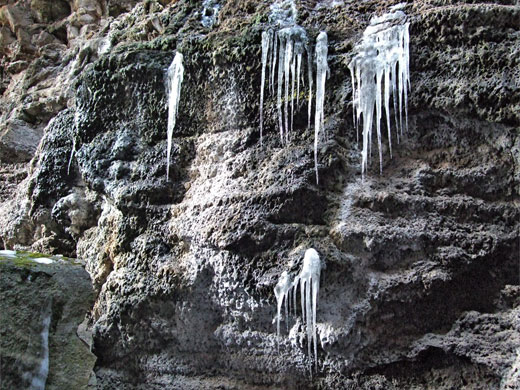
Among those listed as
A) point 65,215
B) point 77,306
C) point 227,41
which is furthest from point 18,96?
point 77,306

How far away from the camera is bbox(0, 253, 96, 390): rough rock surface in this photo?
2.63m

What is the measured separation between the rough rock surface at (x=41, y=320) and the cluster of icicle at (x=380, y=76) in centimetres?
193

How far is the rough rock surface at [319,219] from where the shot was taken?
3.00 metres

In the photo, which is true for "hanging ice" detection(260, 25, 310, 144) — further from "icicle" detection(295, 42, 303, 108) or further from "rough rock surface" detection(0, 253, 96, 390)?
"rough rock surface" detection(0, 253, 96, 390)

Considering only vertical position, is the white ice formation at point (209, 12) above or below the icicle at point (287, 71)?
above

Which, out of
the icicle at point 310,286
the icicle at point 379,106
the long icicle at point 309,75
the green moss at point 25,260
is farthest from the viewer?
the long icicle at point 309,75

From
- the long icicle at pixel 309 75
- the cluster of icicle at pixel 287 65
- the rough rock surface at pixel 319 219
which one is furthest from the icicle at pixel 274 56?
the long icicle at pixel 309 75

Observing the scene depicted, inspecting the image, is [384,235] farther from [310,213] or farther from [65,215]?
[65,215]

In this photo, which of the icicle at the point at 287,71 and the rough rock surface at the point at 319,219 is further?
the icicle at the point at 287,71

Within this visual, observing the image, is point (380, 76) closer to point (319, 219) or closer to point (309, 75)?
point (309, 75)

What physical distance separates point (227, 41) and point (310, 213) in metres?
1.44

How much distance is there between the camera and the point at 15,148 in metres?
5.43

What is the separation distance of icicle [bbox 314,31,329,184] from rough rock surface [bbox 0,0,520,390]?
0.07 m

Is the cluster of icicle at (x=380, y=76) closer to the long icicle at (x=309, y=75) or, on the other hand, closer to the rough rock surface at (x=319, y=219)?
the rough rock surface at (x=319, y=219)
